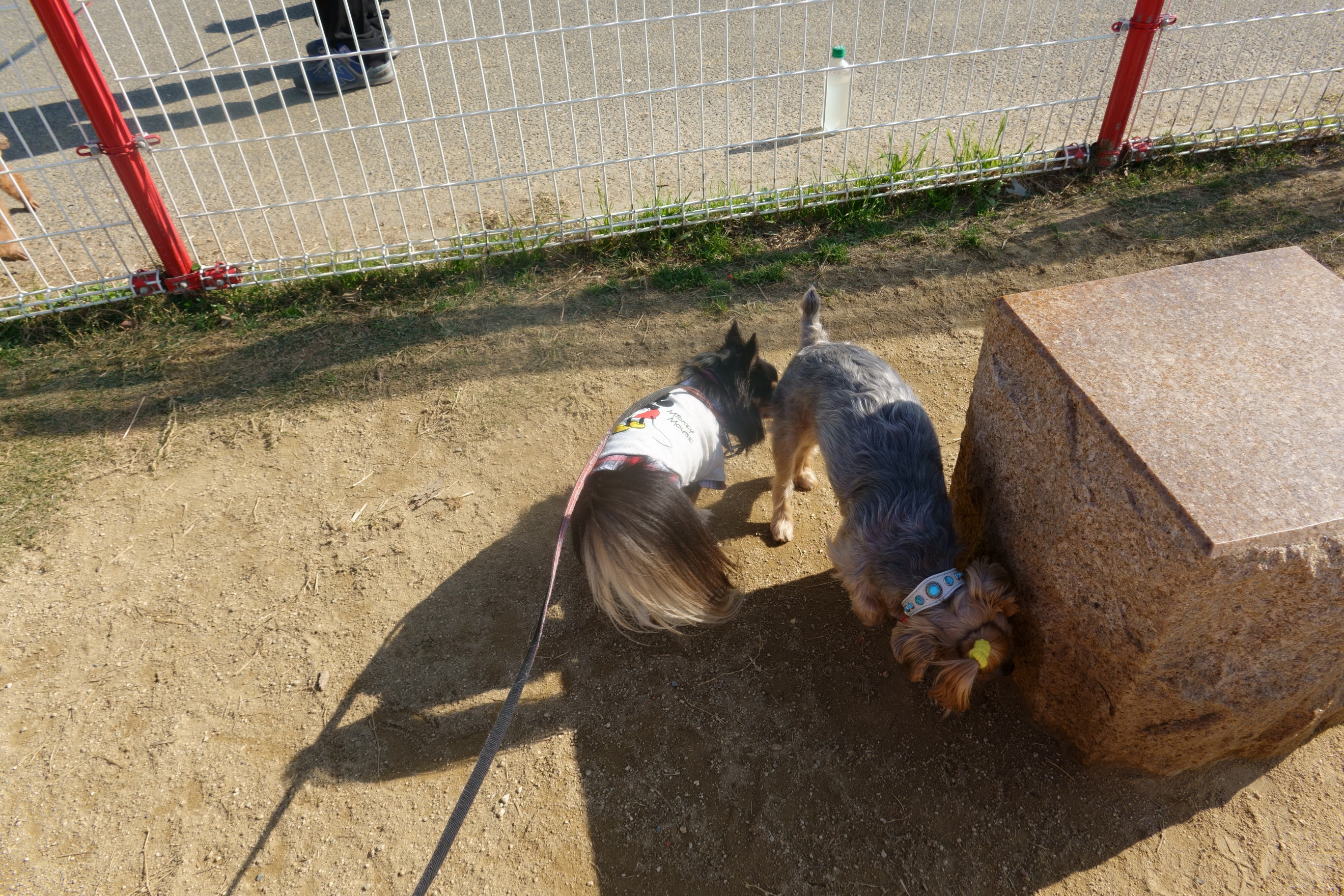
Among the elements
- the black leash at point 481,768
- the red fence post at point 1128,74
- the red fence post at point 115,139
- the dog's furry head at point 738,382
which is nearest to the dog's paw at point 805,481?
the dog's furry head at point 738,382

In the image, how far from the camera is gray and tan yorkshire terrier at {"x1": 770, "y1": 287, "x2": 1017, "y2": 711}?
7.78 feet

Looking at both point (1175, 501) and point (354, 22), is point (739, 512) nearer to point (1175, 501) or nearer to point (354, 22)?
point (1175, 501)

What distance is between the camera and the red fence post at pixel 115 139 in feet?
11.9

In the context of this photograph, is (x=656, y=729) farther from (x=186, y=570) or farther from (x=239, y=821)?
(x=186, y=570)

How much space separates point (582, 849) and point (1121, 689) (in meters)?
1.77

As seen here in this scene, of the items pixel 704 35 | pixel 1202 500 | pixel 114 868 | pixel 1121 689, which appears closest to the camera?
pixel 1202 500

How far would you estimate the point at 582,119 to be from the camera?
19.7 feet

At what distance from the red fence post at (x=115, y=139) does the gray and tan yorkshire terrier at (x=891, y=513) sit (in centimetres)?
358

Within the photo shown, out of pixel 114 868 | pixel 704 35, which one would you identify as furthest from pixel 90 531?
pixel 704 35

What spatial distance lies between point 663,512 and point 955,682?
43.2 inches

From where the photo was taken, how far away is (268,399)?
4105 millimetres

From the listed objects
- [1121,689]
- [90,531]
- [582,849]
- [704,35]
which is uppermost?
[704,35]

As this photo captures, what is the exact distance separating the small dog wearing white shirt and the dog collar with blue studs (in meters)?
0.77

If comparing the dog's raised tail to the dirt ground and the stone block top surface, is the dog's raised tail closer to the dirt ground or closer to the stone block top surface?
the dirt ground
